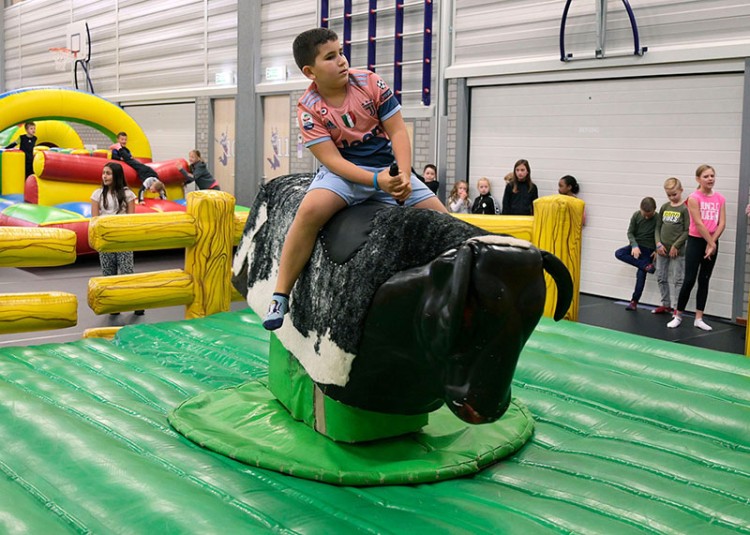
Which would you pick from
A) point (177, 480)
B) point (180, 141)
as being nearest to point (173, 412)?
point (177, 480)

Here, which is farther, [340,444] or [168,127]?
[168,127]

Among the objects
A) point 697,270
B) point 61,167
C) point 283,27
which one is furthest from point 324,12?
point 697,270

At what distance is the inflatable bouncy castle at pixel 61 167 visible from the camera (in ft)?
32.4

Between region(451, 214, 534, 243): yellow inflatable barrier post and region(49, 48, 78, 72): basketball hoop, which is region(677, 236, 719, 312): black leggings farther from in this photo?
region(49, 48, 78, 72): basketball hoop

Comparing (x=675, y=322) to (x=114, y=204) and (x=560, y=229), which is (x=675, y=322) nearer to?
(x=560, y=229)

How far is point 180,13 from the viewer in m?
14.9

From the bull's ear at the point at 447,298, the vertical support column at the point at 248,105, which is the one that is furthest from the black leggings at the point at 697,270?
the vertical support column at the point at 248,105

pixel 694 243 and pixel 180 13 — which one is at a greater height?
pixel 180 13

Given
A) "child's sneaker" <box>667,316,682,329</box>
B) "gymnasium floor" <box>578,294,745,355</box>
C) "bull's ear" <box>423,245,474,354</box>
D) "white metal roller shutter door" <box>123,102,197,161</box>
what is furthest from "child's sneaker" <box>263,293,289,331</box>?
"white metal roller shutter door" <box>123,102,197,161</box>

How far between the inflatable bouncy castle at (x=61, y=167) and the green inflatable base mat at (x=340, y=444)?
22.1 ft

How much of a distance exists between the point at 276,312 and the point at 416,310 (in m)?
0.62

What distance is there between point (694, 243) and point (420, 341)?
17.0 feet

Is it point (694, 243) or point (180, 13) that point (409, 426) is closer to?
point (694, 243)

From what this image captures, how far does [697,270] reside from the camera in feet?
22.8
